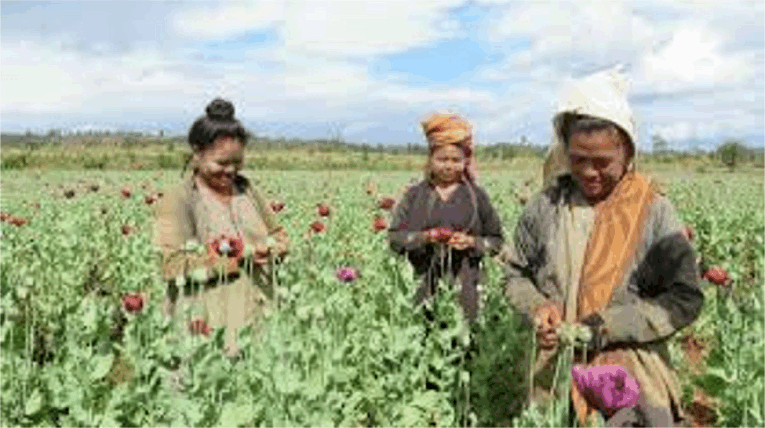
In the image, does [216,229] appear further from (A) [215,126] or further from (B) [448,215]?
(B) [448,215]

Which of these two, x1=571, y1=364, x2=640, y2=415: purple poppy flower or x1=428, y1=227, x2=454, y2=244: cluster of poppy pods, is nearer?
x1=571, y1=364, x2=640, y2=415: purple poppy flower

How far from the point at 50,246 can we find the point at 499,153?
132ft

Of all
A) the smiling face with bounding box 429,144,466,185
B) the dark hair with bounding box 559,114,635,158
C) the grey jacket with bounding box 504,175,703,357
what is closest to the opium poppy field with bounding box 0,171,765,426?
the grey jacket with bounding box 504,175,703,357

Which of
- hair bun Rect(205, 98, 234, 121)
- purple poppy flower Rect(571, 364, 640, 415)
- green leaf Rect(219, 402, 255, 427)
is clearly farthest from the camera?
hair bun Rect(205, 98, 234, 121)

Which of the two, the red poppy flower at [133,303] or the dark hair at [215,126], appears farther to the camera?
the dark hair at [215,126]

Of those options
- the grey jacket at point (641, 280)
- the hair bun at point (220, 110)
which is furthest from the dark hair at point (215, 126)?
the grey jacket at point (641, 280)

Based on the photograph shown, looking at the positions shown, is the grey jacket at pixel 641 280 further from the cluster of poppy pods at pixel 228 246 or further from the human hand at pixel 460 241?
the human hand at pixel 460 241

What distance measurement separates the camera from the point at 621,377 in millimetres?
3150

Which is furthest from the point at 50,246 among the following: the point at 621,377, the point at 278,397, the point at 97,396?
the point at 621,377

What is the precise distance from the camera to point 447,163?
6.11m

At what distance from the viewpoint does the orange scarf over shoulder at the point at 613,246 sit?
161 inches

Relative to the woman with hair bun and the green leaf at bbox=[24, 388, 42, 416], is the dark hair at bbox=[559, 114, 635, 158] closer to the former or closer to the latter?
the woman with hair bun

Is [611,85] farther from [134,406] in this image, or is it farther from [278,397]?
[134,406]

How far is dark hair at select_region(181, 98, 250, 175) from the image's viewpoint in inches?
214
